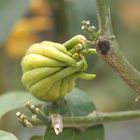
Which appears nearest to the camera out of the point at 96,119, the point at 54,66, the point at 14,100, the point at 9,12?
the point at 54,66

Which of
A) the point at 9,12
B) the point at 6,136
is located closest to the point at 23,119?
the point at 6,136

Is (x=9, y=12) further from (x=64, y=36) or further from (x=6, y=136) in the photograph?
(x=6, y=136)

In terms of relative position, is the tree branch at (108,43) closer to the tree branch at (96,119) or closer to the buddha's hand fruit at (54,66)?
the buddha's hand fruit at (54,66)

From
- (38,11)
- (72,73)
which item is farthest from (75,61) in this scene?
(38,11)

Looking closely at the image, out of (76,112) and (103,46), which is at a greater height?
(103,46)

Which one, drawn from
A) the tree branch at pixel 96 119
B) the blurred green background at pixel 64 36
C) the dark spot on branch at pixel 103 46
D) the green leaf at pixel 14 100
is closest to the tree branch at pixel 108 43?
the dark spot on branch at pixel 103 46

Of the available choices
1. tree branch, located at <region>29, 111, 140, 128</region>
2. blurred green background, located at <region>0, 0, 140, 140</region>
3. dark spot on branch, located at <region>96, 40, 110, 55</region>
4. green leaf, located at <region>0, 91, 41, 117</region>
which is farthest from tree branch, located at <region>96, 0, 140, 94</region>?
blurred green background, located at <region>0, 0, 140, 140</region>
